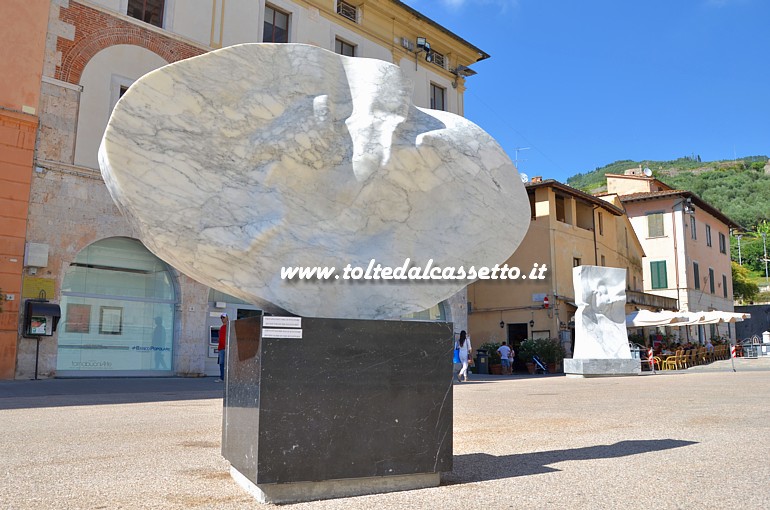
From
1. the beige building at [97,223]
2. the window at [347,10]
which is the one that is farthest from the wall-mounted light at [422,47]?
the beige building at [97,223]

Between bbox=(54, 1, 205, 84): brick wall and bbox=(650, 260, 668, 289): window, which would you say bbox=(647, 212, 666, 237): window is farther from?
bbox=(54, 1, 205, 84): brick wall

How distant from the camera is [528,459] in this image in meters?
4.57

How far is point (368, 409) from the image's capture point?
371cm

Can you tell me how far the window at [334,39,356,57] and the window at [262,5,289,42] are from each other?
6.29ft

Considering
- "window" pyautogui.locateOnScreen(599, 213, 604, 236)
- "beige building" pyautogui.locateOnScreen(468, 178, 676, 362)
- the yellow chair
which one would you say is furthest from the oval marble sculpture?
"window" pyautogui.locateOnScreen(599, 213, 604, 236)

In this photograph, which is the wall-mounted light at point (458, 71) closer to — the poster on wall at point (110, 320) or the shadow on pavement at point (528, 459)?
the poster on wall at point (110, 320)

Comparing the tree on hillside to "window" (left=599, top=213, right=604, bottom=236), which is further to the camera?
the tree on hillside

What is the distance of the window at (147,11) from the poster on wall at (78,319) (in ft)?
24.0

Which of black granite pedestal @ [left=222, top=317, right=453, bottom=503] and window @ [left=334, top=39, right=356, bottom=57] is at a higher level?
window @ [left=334, top=39, right=356, bottom=57]

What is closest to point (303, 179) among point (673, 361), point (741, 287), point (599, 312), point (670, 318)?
point (599, 312)

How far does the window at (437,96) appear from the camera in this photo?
24203 millimetres

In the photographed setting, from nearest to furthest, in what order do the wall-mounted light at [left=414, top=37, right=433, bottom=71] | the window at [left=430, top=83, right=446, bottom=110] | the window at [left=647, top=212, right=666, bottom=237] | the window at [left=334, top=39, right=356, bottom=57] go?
the window at [left=334, top=39, right=356, bottom=57]
the wall-mounted light at [left=414, top=37, right=433, bottom=71]
the window at [left=430, top=83, right=446, bottom=110]
the window at [left=647, top=212, right=666, bottom=237]

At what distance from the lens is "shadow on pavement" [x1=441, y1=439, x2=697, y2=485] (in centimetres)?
406

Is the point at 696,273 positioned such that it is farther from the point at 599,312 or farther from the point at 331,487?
the point at 331,487
